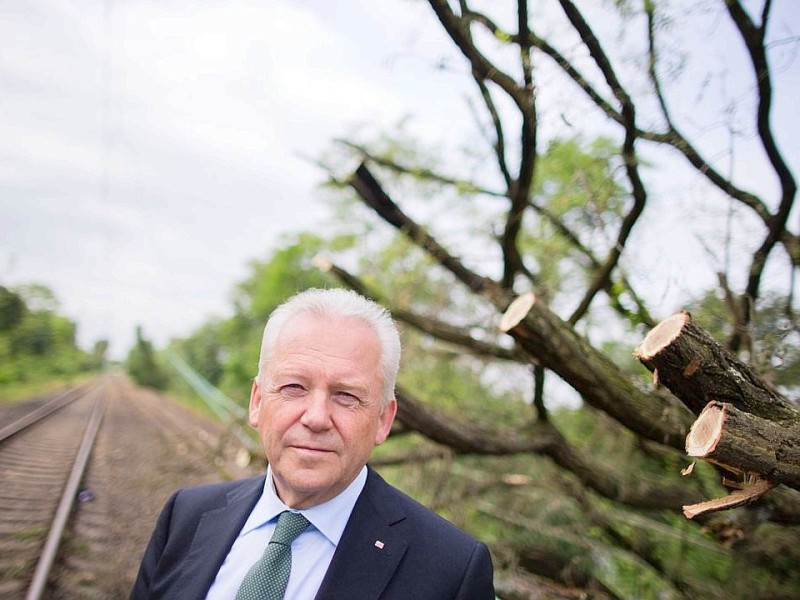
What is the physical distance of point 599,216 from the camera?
14.3ft

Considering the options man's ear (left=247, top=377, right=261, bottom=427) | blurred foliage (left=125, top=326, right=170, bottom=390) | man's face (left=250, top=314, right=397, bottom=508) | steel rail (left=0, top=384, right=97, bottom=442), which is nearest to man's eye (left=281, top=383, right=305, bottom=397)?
man's face (left=250, top=314, right=397, bottom=508)

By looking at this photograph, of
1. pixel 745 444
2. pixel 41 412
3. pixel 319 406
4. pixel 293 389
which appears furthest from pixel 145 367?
pixel 745 444

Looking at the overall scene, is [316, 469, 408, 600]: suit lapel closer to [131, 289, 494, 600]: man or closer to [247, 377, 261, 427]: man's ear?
[131, 289, 494, 600]: man

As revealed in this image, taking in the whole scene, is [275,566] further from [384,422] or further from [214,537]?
[384,422]

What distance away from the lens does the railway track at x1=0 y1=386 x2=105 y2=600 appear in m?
2.55

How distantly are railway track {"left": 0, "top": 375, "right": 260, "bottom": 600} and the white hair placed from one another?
5.68 feet

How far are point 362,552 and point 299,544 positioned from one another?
248 millimetres

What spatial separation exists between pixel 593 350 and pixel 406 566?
1815 mm

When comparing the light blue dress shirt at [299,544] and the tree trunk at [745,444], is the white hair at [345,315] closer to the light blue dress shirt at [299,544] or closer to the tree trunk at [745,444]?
the light blue dress shirt at [299,544]

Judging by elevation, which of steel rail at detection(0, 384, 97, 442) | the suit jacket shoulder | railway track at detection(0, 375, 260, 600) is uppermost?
the suit jacket shoulder

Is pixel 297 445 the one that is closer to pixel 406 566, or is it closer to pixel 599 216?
pixel 406 566

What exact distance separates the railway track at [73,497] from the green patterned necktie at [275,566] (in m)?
1.42

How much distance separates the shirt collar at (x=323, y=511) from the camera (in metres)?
1.95

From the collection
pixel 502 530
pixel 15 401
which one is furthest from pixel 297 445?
pixel 502 530
